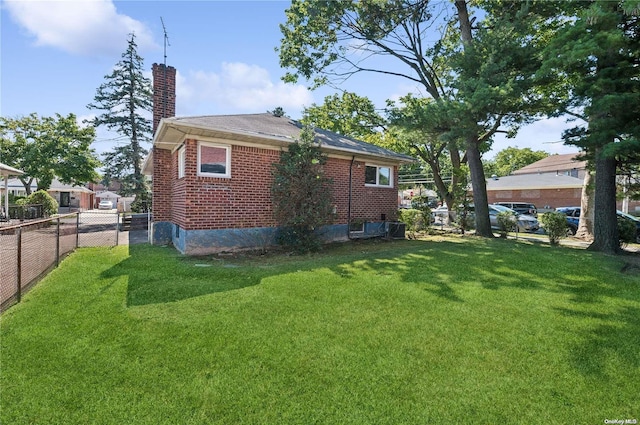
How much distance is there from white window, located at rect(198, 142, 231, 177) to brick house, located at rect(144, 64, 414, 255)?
0.09ft

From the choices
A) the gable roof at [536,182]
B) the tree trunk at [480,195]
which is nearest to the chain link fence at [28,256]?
the tree trunk at [480,195]

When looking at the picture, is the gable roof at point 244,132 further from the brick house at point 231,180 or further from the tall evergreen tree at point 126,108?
the tall evergreen tree at point 126,108

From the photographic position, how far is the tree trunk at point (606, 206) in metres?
9.10

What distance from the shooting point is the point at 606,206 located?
9.13 meters

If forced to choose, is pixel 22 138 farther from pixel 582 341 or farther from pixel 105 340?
pixel 582 341

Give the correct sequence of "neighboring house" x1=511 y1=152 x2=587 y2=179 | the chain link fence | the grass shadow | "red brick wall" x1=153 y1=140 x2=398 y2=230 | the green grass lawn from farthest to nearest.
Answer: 1. "neighboring house" x1=511 y1=152 x2=587 y2=179
2. "red brick wall" x1=153 y1=140 x2=398 y2=230
3. the grass shadow
4. the chain link fence
5. the green grass lawn

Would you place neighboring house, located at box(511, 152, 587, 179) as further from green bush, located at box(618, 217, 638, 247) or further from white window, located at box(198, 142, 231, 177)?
white window, located at box(198, 142, 231, 177)

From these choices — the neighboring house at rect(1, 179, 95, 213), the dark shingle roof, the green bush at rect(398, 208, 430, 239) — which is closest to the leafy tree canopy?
the neighboring house at rect(1, 179, 95, 213)

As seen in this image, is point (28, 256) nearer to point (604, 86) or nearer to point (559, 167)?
point (604, 86)

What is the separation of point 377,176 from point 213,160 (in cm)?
652

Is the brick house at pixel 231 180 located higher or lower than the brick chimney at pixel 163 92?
lower

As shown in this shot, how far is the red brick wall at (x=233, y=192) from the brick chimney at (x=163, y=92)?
83.2 inches

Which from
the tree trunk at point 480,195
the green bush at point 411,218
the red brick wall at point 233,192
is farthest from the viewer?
the green bush at point 411,218

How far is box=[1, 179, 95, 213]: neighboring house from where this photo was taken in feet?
118
